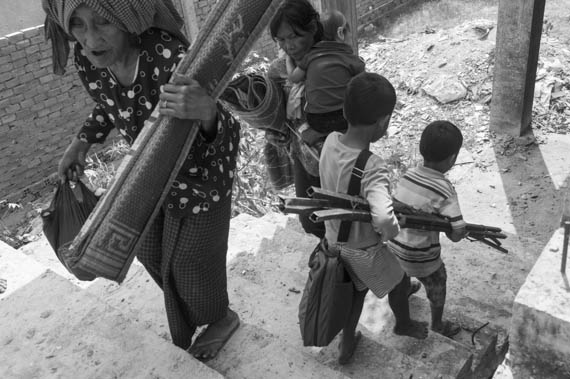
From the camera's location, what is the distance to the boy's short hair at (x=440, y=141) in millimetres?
2439

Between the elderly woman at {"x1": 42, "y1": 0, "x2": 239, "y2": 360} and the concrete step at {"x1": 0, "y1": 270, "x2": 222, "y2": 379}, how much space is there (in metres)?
0.25

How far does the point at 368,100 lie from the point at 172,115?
0.75 metres

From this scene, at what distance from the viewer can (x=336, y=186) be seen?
2.27 meters


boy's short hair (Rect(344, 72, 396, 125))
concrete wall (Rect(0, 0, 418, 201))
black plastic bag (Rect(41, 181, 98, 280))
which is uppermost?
boy's short hair (Rect(344, 72, 396, 125))

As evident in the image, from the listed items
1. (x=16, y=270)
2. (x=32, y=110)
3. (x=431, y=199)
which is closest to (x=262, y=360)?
(x=431, y=199)

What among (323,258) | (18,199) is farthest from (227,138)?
(18,199)

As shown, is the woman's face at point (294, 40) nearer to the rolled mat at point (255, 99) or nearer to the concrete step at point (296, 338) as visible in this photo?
the rolled mat at point (255, 99)

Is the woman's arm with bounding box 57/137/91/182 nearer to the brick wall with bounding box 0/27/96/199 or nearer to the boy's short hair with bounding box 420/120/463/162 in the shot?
the boy's short hair with bounding box 420/120/463/162

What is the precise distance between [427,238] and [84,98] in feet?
23.7

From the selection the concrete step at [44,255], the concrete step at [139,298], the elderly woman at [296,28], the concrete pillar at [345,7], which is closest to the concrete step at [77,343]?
the concrete step at [139,298]

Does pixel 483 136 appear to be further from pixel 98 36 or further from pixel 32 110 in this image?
pixel 32 110

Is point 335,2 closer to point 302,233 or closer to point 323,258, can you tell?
point 302,233

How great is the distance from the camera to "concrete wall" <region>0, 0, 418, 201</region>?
759 centimetres

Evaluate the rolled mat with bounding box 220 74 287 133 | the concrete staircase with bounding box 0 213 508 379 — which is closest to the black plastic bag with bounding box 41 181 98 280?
the concrete staircase with bounding box 0 213 508 379
